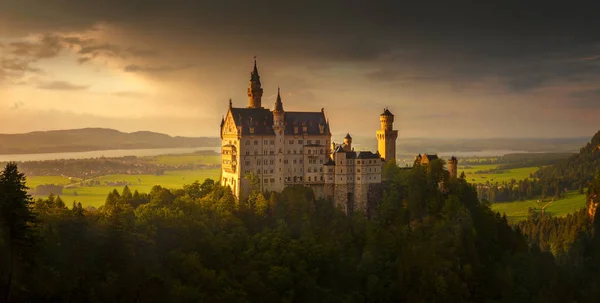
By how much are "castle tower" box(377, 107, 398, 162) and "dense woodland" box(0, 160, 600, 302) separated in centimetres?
595

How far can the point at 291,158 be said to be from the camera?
3629 inches

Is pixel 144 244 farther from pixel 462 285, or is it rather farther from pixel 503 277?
pixel 503 277

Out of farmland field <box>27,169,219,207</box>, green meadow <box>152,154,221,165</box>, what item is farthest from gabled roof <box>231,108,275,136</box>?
green meadow <box>152,154,221,165</box>

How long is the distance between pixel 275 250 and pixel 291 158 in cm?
2065

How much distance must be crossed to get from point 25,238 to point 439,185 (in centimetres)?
6532

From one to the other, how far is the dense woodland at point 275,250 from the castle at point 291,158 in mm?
3144

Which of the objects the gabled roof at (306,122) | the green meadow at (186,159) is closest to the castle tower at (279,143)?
the gabled roof at (306,122)

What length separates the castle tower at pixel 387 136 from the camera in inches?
3883

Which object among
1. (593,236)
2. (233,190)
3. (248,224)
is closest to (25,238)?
(248,224)

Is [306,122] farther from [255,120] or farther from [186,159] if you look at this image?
[186,159]

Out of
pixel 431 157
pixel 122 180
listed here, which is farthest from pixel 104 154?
pixel 431 157

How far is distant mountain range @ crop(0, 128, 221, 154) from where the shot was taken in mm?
97688

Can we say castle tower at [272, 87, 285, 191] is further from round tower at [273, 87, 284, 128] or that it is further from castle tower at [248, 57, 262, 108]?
castle tower at [248, 57, 262, 108]

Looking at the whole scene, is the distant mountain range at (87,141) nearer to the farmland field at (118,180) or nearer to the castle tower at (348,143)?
the farmland field at (118,180)
